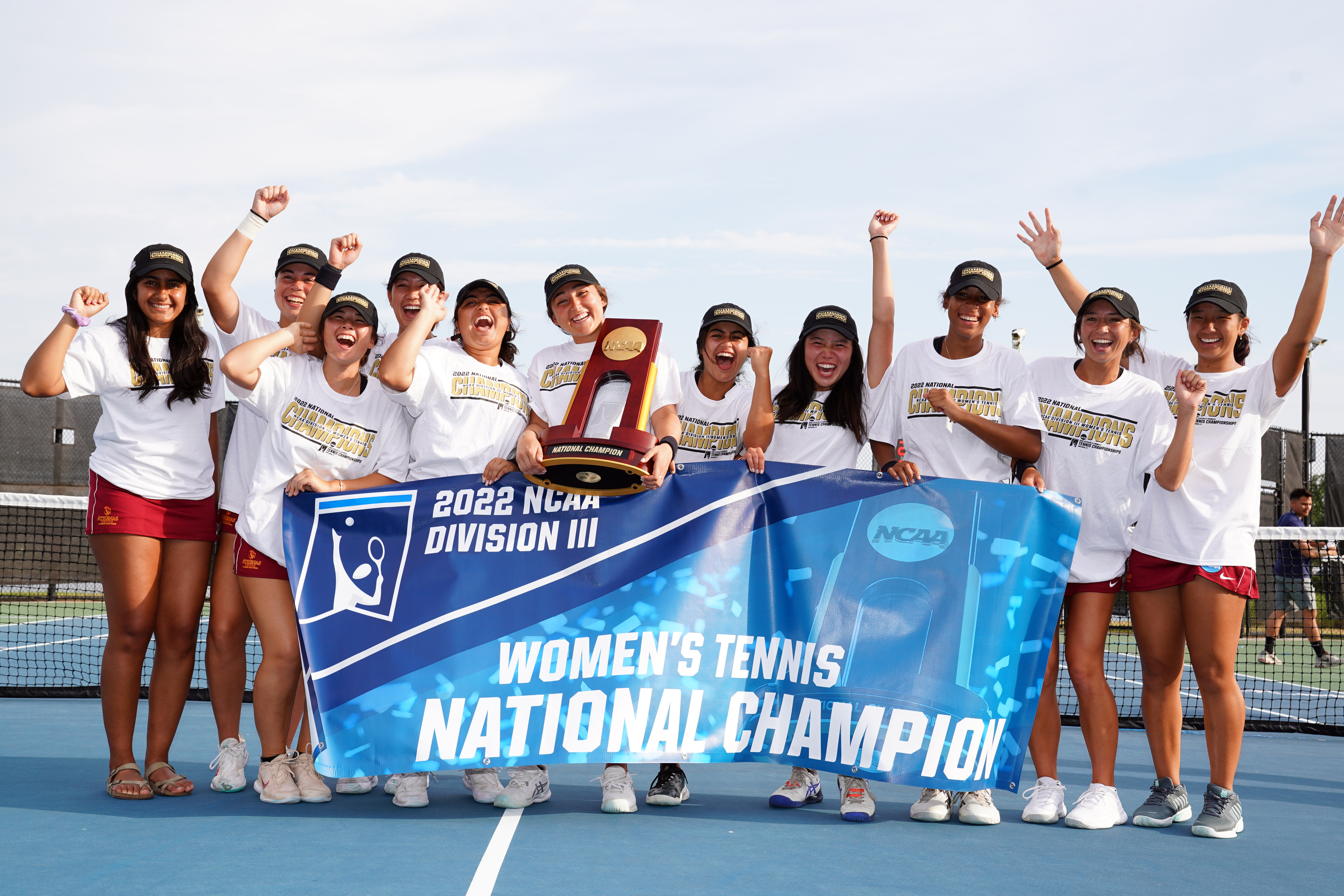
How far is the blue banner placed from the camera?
471 cm

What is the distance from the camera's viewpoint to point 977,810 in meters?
4.79

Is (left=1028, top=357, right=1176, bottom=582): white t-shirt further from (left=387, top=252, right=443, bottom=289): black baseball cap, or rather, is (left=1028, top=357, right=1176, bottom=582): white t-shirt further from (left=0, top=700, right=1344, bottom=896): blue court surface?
(left=387, top=252, right=443, bottom=289): black baseball cap

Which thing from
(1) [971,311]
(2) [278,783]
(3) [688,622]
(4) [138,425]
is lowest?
(2) [278,783]

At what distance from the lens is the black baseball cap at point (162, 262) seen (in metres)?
4.98

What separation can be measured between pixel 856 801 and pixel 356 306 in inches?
119

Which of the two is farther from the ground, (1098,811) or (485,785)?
(1098,811)

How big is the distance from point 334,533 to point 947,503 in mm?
2604

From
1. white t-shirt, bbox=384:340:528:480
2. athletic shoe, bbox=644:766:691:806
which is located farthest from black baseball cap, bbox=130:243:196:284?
athletic shoe, bbox=644:766:691:806

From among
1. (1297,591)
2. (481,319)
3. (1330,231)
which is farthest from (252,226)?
(1297,591)

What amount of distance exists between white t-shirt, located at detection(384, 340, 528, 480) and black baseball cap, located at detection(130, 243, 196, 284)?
105cm

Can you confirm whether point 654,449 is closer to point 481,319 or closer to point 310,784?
point 481,319

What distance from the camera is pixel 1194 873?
410cm

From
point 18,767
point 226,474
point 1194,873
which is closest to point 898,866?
point 1194,873

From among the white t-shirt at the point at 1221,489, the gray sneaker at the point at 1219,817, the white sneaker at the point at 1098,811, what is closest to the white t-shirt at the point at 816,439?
the white t-shirt at the point at 1221,489
